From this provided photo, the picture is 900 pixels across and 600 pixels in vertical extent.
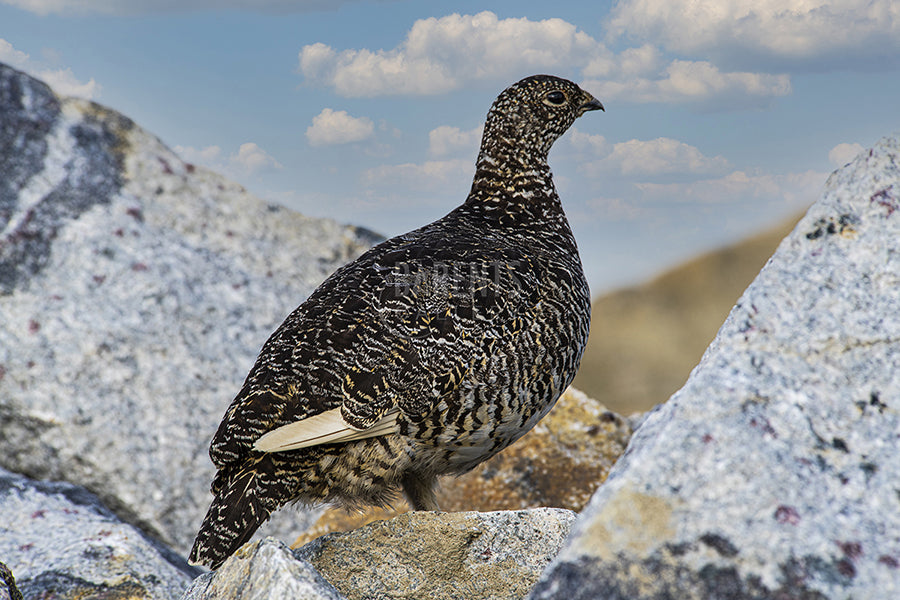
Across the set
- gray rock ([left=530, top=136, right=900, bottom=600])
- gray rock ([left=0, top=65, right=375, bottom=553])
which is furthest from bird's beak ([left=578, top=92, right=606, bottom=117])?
gray rock ([left=0, top=65, right=375, bottom=553])

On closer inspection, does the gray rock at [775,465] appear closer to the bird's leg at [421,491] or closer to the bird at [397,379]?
the bird at [397,379]

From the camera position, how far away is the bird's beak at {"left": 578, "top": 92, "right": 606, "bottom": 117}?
6.76 m

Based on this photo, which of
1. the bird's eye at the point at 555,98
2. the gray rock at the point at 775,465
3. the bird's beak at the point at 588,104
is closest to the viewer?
the gray rock at the point at 775,465

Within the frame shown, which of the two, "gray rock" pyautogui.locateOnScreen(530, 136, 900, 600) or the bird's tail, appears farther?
the bird's tail

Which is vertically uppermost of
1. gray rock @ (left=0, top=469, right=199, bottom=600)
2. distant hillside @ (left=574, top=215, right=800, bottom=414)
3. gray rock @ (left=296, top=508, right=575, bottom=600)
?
distant hillside @ (left=574, top=215, right=800, bottom=414)

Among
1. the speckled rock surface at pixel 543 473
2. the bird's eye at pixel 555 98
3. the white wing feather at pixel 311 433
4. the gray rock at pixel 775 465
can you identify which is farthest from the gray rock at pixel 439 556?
the bird's eye at pixel 555 98

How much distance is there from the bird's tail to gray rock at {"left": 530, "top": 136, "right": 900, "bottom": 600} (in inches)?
91.9

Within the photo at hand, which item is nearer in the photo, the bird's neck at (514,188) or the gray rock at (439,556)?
the gray rock at (439,556)

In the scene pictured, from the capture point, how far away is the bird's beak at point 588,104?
22.2 feet

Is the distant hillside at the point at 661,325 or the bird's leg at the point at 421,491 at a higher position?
the distant hillside at the point at 661,325

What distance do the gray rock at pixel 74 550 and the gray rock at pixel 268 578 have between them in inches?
108

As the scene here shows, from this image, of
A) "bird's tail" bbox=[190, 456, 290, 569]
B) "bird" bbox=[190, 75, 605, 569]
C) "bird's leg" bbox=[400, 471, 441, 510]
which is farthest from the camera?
"bird's leg" bbox=[400, 471, 441, 510]

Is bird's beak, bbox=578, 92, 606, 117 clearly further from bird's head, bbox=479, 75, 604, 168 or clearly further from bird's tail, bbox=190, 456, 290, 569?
bird's tail, bbox=190, 456, 290, 569

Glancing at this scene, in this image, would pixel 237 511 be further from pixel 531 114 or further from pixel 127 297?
pixel 127 297
